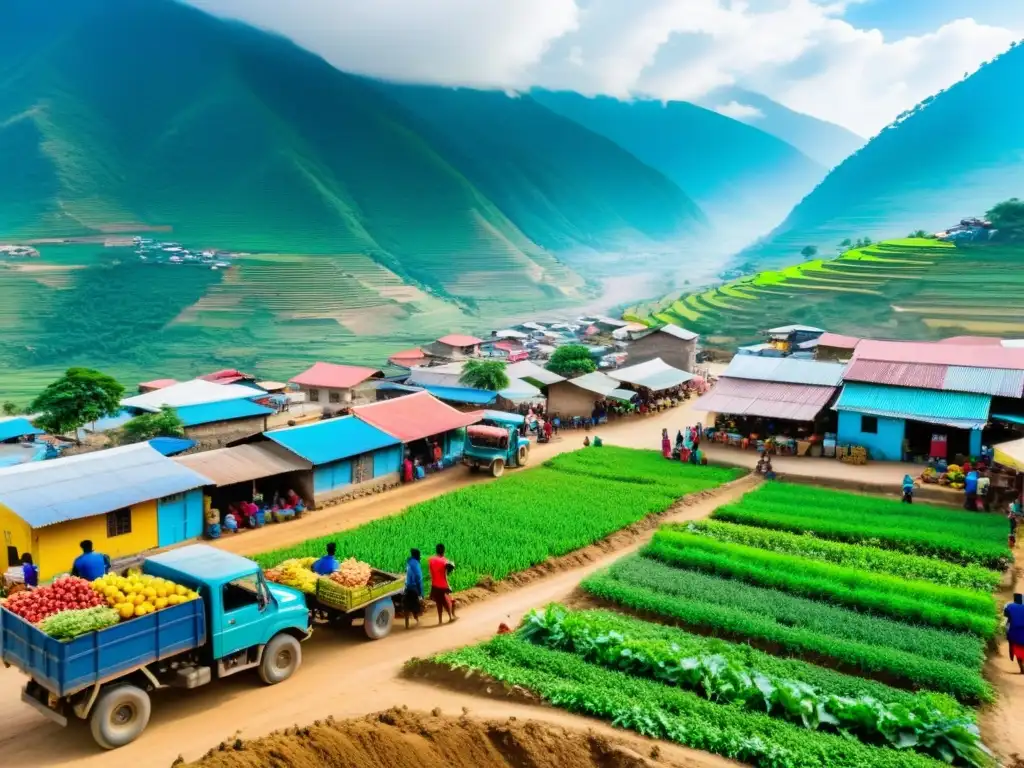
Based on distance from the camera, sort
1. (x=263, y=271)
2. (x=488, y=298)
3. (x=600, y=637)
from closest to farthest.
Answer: (x=600, y=637)
(x=263, y=271)
(x=488, y=298)

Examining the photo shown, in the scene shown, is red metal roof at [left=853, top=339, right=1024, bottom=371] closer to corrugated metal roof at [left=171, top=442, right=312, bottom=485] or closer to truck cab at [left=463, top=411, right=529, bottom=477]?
truck cab at [left=463, top=411, right=529, bottom=477]

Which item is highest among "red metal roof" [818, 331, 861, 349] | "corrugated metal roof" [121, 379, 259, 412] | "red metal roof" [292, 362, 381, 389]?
"red metal roof" [818, 331, 861, 349]

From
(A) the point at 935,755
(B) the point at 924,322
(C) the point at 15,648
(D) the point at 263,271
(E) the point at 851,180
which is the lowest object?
(A) the point at 935,755

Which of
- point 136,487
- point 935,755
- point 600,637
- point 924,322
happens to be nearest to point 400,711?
point 600,637

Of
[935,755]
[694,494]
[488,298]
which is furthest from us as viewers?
[488,298]

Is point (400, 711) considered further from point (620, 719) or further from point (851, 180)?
point (851, 180)

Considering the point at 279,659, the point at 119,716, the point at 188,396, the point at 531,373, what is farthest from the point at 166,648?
the point at 531,373

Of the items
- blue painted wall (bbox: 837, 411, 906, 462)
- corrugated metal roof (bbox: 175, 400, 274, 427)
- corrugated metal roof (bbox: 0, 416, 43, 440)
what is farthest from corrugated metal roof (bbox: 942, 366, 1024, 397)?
corrugated metal roof (bbox: 0, 416, 43, 440)
